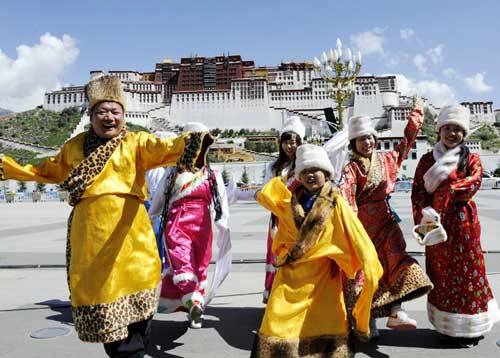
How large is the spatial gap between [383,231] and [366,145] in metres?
0.62

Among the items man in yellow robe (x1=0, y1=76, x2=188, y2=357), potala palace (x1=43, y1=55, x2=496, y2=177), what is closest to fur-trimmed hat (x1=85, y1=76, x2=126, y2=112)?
man in yellow robe (x1=0, y1=76, x2=188, y2=357)

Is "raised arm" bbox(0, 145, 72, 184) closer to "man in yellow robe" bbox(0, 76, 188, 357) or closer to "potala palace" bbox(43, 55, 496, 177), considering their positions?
"man in yellow robe" bbox(0, 76, 188, 357)

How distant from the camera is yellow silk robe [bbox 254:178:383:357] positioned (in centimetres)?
242

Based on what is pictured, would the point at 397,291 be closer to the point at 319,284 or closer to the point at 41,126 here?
the point at 319,284

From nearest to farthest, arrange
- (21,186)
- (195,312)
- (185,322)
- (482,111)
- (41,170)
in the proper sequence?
(41,170) → (195,312) → (185,322) → (21,186) → (482,111)

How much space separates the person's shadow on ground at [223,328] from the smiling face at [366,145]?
1580 millimetres

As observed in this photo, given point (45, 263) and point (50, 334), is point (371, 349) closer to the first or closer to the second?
point (50, 334)

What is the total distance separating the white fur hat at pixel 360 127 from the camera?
3.44 meters

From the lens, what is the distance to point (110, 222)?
98.6 inches

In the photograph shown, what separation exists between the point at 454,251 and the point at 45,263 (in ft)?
18.9

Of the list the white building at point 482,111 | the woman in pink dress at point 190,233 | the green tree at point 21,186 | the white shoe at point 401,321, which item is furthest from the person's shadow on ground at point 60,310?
the white building at point 482,111

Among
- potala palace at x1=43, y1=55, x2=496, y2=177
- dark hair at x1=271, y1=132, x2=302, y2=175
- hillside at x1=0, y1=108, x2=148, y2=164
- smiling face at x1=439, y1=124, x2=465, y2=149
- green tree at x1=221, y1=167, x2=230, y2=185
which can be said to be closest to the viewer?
smiling face at x1=439, y1=124, x2=465, y2=149

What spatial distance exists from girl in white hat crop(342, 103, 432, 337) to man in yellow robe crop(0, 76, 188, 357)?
134 centimetres

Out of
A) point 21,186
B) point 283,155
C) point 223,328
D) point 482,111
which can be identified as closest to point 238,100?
point 21,186
